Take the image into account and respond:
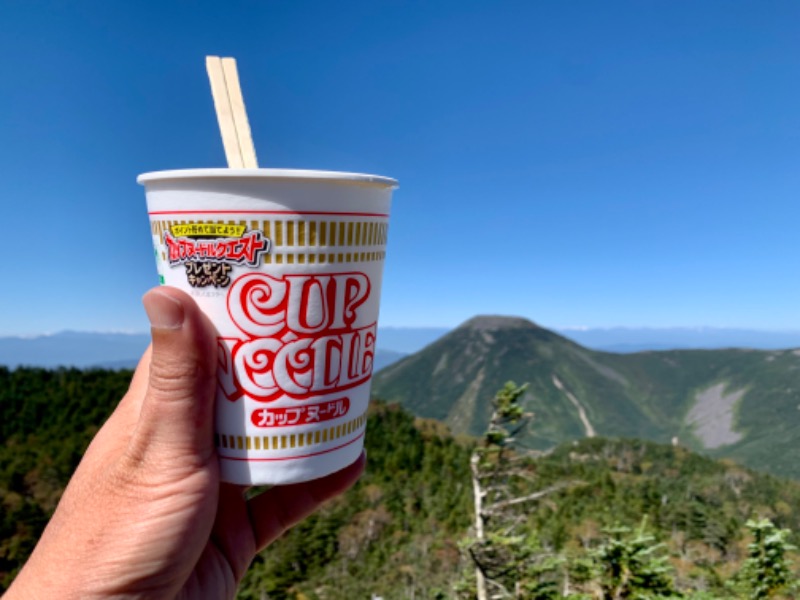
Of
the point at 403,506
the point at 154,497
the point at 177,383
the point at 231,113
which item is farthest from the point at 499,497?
the point at 403,506

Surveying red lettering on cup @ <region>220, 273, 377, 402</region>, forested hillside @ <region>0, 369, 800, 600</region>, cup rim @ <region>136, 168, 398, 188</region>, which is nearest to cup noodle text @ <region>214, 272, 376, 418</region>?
red lettering on cup @ <region>220, 273, 377, 402</region>

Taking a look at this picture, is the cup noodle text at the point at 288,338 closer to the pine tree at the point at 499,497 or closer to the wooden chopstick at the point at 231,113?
the wooden chopstick at the point at 231,113

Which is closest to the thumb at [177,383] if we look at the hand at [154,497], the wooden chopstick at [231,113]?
the hand at [154,497]

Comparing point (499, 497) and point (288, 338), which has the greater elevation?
point (288, 338)

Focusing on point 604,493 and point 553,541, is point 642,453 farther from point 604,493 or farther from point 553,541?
point 553,541

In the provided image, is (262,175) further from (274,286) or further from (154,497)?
(154,497)

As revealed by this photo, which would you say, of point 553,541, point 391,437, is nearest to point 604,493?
point 553,541

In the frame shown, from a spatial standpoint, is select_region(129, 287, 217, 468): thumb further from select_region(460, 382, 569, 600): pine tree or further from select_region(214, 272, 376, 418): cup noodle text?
select_region(460, 382, 569, 600): pine tree
